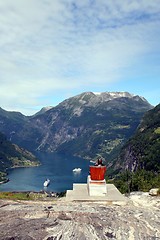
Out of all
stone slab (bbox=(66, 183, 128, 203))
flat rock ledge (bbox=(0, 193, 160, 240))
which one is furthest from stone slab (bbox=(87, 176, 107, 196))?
flat rock ledge (bbox=(0, 193, 160, 240))

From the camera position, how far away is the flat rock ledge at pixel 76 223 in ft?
86.4

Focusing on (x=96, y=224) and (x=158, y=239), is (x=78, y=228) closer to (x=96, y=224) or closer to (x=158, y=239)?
(x=96, y=224)

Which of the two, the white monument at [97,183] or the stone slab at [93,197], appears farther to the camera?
the white monument at [97,183]

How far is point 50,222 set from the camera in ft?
92.4

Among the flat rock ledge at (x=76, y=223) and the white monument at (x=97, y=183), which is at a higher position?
the white monument at (x=97, y=183)

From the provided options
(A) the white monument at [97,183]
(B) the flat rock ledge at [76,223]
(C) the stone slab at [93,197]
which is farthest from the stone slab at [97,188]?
(B) the flat rock ledge at [76,223]

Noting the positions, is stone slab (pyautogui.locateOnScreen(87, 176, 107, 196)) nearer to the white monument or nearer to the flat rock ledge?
the white monument

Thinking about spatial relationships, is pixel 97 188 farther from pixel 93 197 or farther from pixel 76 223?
pixel 76 223

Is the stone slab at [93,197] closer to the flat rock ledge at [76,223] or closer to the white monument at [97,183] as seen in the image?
the white monument at [97,183]

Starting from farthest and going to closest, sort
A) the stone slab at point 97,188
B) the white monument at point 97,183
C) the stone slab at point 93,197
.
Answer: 1. the white monument at point 97,183
2. the stone slab at point 97,188
3. the stone slab at point 93,197

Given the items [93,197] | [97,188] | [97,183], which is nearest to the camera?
[93,197]

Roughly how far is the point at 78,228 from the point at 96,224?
6.16 feet

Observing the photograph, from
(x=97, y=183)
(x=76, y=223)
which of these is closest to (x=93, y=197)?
(x=97, y=183)

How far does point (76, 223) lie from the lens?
91.8 feet
